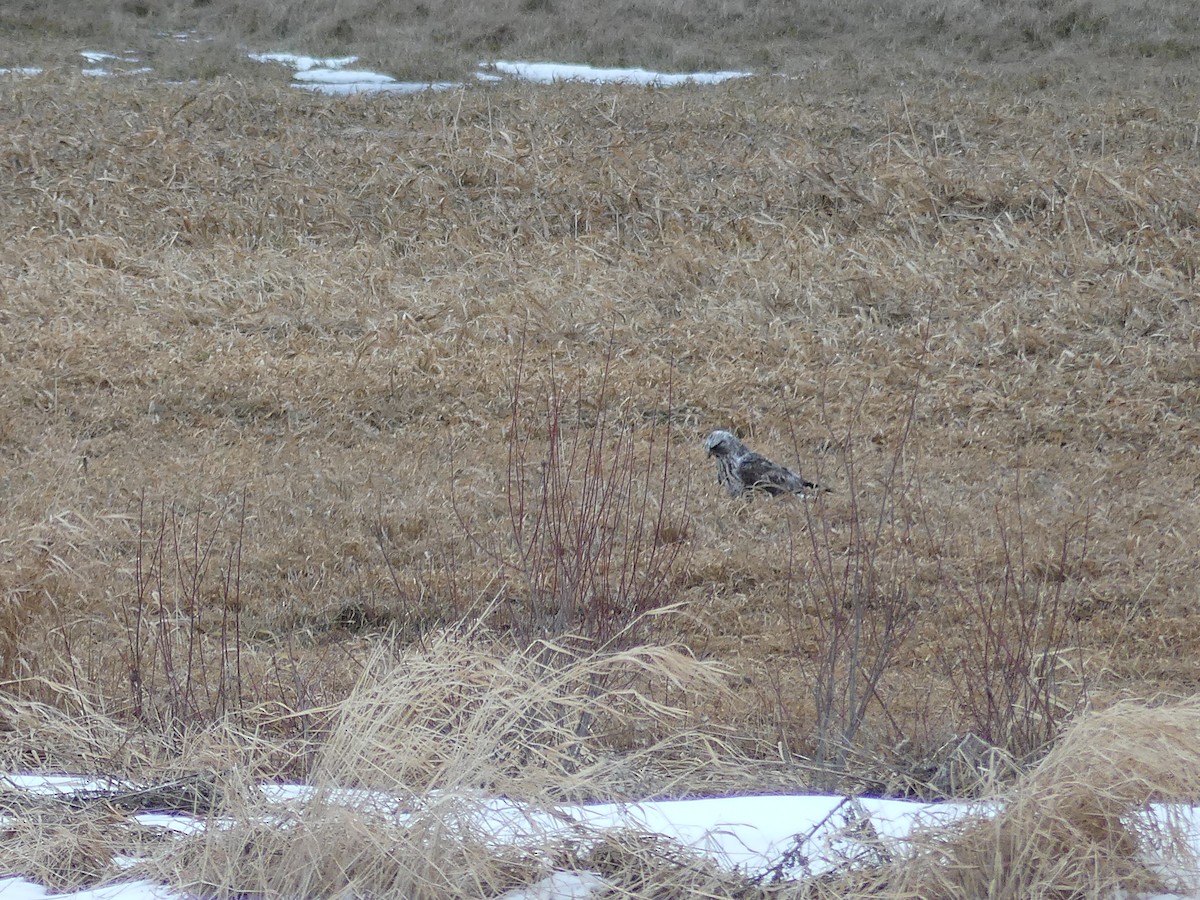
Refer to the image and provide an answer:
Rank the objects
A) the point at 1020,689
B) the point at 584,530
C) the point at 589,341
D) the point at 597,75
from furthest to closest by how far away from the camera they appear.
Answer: the point at 597,75, the point at 589,341, the point at 584,530, the point at 1020,689

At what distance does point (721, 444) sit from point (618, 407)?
1435mm

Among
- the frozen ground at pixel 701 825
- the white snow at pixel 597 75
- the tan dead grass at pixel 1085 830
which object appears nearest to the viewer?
the tan dead grass at pixel 1085 830

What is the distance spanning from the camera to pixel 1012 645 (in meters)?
5.18

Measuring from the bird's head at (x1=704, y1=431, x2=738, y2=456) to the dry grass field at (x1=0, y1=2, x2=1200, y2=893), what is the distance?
0.25m

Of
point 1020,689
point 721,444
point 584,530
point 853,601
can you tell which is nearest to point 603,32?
point 721,444

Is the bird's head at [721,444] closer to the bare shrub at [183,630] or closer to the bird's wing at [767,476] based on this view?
the bird's wing at [767,476]

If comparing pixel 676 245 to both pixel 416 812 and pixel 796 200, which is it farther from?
pixel 416 812

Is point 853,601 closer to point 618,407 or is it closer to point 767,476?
point 767,476

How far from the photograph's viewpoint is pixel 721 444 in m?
7.77

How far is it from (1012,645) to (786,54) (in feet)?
50.8

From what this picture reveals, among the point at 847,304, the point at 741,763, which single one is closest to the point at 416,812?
the point at 741,763

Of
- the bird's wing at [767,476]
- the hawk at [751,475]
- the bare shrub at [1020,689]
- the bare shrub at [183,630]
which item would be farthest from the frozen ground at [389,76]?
the bare shrub at [1020,689]

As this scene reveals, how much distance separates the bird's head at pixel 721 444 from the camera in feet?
25.3

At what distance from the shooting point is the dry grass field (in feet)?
13.0
